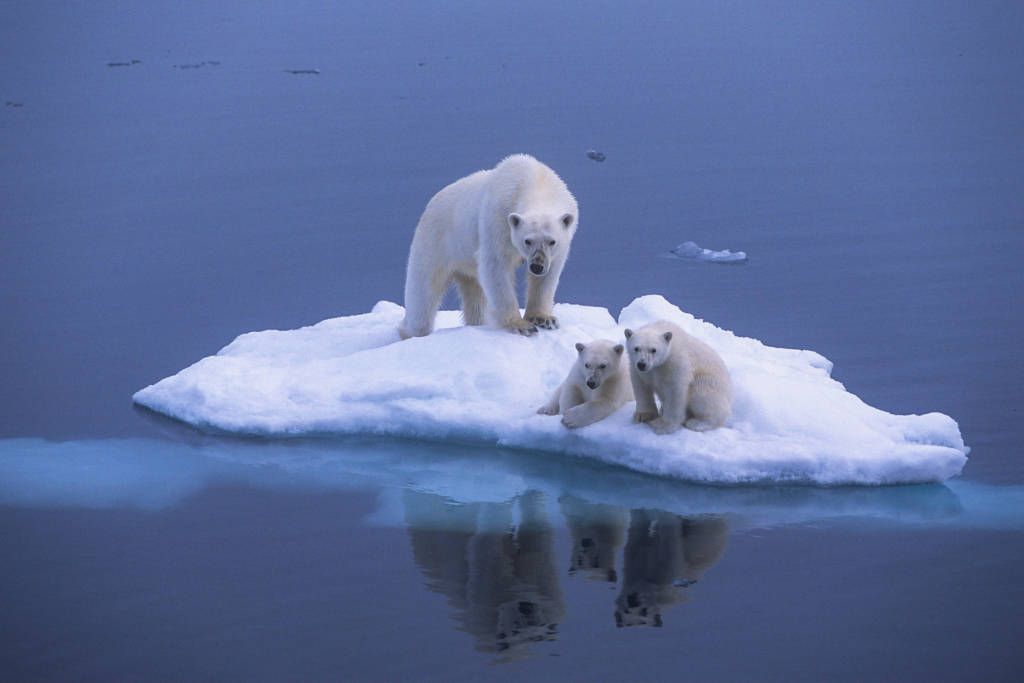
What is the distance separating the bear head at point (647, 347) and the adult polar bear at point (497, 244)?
116 centimetres

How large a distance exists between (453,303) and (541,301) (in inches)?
147

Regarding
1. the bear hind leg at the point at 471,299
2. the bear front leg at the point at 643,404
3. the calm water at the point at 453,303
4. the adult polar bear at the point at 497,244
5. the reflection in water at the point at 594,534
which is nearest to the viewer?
the calm water at the point at 453,303

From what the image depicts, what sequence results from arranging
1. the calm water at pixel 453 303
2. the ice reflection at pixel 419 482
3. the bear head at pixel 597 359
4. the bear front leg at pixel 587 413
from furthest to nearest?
1. the bear front leg at pixel 587 413
2. the bear head at pixel 597 359
3. the ice reflection at pixel 419 482
4. the calm water at pixel 453 303

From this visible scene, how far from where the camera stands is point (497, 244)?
744 centimetres

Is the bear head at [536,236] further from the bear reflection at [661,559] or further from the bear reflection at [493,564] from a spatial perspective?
the bear reflection at [661,559]

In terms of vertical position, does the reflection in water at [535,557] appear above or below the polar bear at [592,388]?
below

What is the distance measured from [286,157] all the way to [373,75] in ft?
19.6

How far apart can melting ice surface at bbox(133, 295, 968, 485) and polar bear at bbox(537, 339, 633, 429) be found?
3.2 inches

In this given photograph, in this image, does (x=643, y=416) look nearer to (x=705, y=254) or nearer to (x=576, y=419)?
(x=576, y=419)

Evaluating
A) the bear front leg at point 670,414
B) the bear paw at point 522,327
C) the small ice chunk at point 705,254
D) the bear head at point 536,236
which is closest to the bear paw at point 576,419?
the bear front leg at point 670,414

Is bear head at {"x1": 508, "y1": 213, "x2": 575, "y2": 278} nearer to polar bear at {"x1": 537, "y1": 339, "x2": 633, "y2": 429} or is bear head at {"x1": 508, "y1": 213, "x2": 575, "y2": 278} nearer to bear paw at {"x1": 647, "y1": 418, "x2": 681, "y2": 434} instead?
polar bear at {"x1": 537, "y1": 339, "x2": 633, "y2": 429}

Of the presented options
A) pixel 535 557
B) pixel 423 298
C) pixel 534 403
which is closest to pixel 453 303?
pixel 423 298

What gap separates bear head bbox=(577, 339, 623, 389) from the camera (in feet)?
20.9

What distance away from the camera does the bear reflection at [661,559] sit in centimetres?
541
